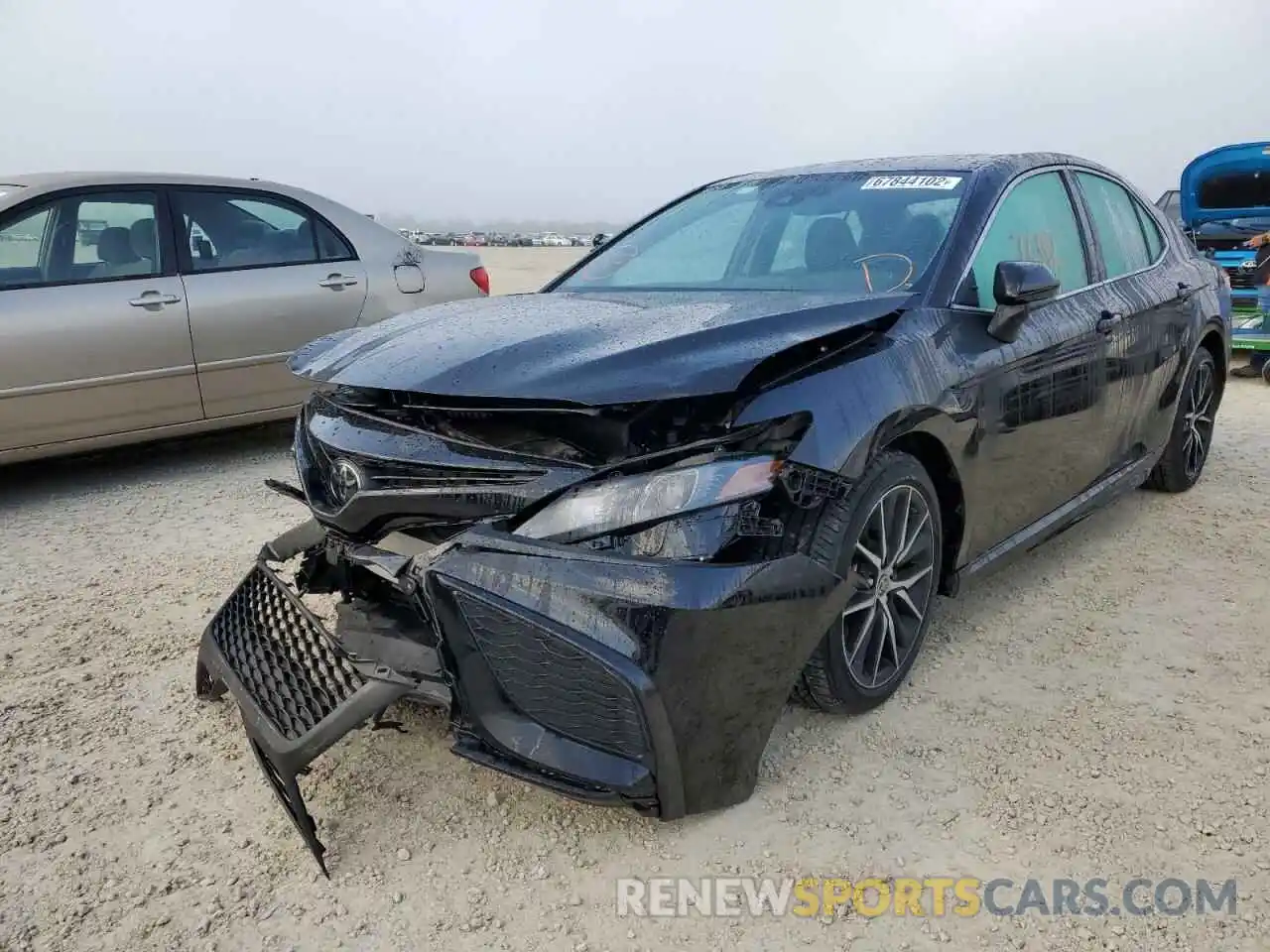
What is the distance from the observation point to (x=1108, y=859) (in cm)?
215

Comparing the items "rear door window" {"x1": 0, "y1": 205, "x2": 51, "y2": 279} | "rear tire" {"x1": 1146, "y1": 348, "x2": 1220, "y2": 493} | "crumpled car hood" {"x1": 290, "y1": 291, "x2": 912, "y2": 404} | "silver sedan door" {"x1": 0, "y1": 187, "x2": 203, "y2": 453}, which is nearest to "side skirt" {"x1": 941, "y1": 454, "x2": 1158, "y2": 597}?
"rear tire" {"x1": 1146, "y1": 348, "x2": 1220, "y2": 493}

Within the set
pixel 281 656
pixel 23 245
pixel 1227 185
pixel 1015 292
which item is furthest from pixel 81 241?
pixel 1227 185

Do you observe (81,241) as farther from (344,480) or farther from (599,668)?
(599,668)

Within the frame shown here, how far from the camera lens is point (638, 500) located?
206 centimetres

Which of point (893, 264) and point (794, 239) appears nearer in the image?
point (893, 264)

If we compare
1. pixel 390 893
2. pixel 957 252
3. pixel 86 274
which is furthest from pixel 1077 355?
pixel 86 274

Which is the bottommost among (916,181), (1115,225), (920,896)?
(920,896)

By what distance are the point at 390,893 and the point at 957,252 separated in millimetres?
2379

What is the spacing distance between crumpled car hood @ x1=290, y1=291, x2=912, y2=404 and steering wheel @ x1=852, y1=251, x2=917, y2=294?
14 centimetres

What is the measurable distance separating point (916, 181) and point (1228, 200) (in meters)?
8.70

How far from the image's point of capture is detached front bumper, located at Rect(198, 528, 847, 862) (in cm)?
198

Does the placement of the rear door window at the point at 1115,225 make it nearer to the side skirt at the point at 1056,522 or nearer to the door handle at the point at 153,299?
the side skirt at the point at 1056,522

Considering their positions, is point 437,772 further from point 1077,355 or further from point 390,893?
point 1077,355

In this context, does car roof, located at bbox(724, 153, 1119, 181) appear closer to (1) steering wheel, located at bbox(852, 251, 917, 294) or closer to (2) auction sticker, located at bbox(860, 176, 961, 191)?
(2) auction sticker, located at bbox(860, 176, 961, 191)
